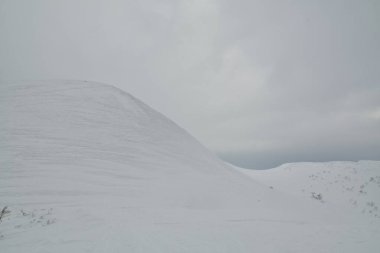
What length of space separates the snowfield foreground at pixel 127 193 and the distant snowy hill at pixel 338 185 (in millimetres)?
168

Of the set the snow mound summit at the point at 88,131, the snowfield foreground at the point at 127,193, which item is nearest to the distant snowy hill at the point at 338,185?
the snowfield foreground at the point at 127,193

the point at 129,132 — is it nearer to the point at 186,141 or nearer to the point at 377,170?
the point at 186,141

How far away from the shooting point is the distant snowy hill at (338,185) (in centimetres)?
1373

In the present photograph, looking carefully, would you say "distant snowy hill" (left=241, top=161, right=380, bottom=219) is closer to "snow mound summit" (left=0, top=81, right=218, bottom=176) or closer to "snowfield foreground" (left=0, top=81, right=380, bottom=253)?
"snowfield foreground" (left=0, top=81, right=380, bottom=253)

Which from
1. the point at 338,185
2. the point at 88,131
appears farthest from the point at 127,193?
the point at 338,185

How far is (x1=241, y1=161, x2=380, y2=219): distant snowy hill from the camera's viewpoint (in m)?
13.7

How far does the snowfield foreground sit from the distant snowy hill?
6.6 inches

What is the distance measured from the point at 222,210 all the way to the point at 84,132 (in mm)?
7122

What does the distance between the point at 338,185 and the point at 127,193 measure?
48.1 ft

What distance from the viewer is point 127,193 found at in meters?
8.05

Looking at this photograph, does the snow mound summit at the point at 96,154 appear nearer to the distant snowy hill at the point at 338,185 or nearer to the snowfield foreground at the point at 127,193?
the snowfield foreground at the point at 127,193

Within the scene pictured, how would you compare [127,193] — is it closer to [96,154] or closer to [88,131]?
[96,154]

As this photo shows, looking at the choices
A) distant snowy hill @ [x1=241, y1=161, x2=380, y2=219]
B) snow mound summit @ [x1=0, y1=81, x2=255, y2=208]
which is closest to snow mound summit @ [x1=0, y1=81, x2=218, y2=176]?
snow mound summit @ [x1=0, y1=81, x2=255, y2=208]

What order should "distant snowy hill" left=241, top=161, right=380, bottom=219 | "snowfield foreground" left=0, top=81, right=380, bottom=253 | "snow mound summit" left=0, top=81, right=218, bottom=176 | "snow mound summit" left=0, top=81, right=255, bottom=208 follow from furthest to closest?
"distant snowy hill" left=241, top=161, right=380, bottom=219, "snow mound summit" left=0, top=81, right=218, bottom=176, "snow mound summit" left=0, top=81, right=255, bottom=208, "snowfield foreground" left=0, top=81, right=380, bottom=253
